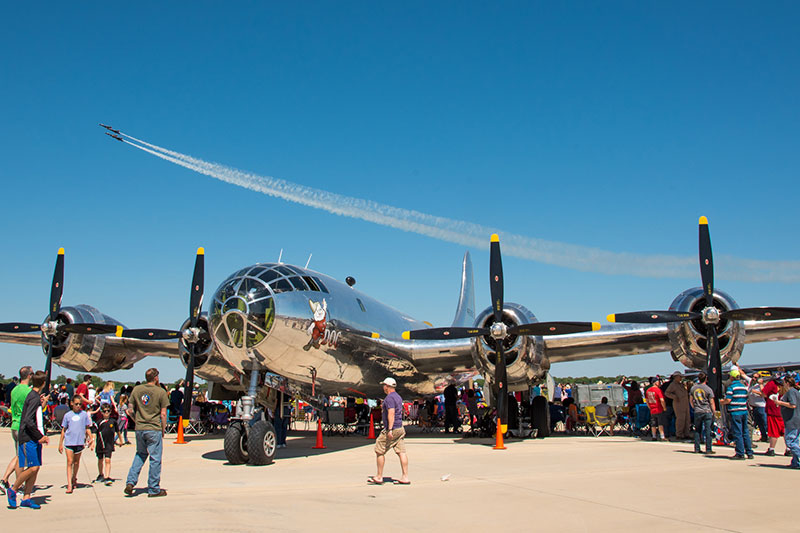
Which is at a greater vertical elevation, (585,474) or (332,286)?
(332,286)

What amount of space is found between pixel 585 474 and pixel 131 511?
263 inches

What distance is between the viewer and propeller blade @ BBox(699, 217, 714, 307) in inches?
585

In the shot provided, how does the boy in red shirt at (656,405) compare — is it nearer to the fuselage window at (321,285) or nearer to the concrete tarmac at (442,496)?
the concrete tarmac at (442,496)

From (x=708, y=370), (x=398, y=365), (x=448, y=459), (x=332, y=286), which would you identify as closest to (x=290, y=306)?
(x=332, y=286)

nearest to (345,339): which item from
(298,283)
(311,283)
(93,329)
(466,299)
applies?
(311,283)

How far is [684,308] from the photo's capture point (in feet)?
49.9

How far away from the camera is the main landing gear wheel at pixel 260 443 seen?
35.6 ft

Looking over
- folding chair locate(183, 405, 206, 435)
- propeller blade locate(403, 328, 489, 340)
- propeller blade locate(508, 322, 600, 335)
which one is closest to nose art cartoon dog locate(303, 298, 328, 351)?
propeller blade locate(403, 328, 489, 340)

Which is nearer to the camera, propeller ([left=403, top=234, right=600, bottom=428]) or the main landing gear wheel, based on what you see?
the main landing gear wheel

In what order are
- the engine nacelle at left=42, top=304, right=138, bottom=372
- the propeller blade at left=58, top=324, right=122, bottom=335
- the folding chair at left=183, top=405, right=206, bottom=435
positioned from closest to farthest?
the propeller blade at left=58, top=324, right=122, bottom=335, the engine nacelle at left=42, top=304, right=138, bottom=372, the folding chair at left=183, top=405, right=206, bottom=435

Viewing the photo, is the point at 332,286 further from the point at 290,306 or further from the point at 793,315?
the point at 793,315

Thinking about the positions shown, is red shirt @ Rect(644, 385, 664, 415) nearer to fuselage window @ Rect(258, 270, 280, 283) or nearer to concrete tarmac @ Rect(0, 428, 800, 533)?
concrete tarmac @ Rect(0, 428, 800, 533)

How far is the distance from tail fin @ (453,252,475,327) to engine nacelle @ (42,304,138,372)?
15300mm

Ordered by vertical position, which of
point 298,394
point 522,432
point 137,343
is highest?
point 137,343
